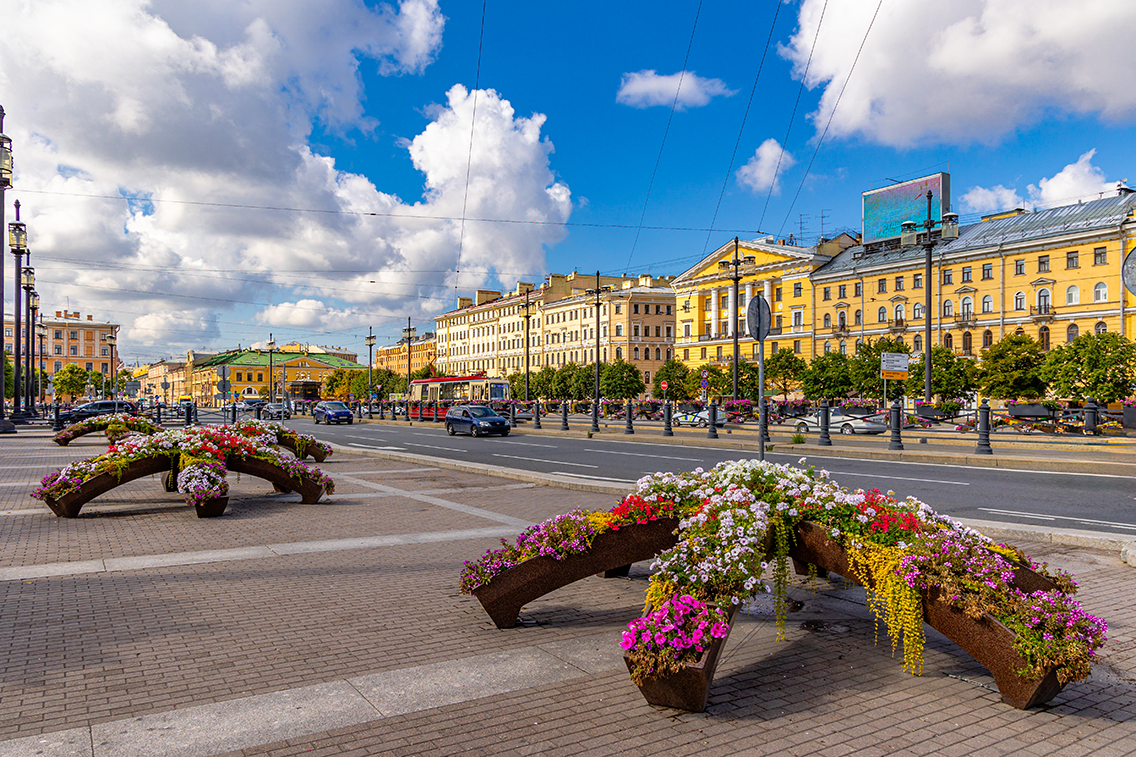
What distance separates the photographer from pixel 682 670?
381 cm

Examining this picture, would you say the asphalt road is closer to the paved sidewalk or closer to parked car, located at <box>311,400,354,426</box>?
the paved sidewalk

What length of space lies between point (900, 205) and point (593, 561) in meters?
83.1

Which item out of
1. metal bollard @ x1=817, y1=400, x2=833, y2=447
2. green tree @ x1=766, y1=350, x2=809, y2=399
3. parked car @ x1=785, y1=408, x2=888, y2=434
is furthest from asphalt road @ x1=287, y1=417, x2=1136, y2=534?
green tree @ x1=766, y1=350, x2=809, y2=399

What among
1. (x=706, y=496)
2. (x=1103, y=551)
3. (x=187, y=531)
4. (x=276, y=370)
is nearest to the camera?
(x=706, y=496)

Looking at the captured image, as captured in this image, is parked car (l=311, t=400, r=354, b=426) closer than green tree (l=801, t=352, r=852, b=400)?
Yes

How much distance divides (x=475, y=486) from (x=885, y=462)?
37.5 ft

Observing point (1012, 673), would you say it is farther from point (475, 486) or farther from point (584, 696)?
point (475, 486)

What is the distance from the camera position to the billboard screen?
72875 mm

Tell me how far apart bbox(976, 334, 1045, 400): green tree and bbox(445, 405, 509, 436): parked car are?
1160 inches

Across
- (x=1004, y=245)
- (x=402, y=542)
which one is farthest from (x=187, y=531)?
(x=1004, y=245)

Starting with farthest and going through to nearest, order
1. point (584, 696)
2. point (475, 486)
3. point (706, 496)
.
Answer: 1. point (475, 486)
2. point (706, 496)
3. point (584, 696)

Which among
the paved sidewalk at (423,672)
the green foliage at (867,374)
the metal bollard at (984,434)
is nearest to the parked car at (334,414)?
the green foliage at (867,374)

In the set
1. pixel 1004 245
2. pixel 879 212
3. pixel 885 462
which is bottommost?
pixel 885 462

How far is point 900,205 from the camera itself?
78688 mm
